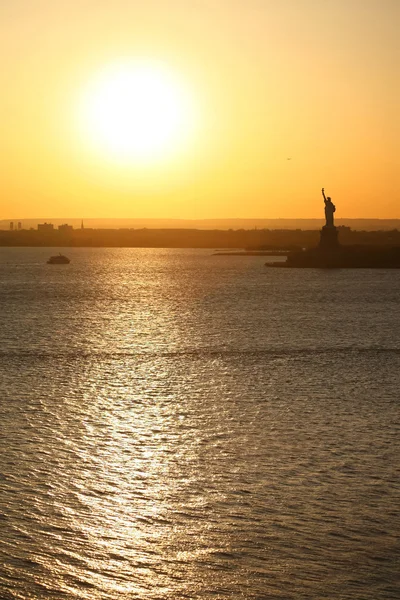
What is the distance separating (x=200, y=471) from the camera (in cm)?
1359

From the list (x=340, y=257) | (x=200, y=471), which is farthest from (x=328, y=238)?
(x=200, y=471)

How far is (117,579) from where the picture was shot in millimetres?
9312

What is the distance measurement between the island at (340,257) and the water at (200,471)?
6826 centimetres

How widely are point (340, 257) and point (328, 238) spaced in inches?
292

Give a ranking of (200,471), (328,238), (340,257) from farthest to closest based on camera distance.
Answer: (340,257)
(328,238)
(200,471)

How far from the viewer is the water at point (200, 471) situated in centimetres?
947

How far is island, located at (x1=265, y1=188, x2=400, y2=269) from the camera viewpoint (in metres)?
99.6

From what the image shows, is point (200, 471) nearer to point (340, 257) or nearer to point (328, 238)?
point (328, 238)

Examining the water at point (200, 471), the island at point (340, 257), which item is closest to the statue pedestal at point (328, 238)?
the island at point (340, 257)

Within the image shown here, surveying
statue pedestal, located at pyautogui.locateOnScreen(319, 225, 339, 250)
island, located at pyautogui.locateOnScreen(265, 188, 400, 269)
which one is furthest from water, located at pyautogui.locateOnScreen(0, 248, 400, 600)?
island, located at pyautogui.locateOnScreen(265, 188, 400, 269)

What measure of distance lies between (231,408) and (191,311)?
3069 centimetres

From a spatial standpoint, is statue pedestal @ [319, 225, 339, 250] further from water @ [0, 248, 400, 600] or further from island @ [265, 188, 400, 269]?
water @ [0, 248, 400, 600]

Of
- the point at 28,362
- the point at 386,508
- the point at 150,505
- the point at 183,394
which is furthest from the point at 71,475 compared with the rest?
the point at 28,362

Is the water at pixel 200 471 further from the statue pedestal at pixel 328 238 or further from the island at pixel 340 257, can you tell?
the island at pixel 340 257
